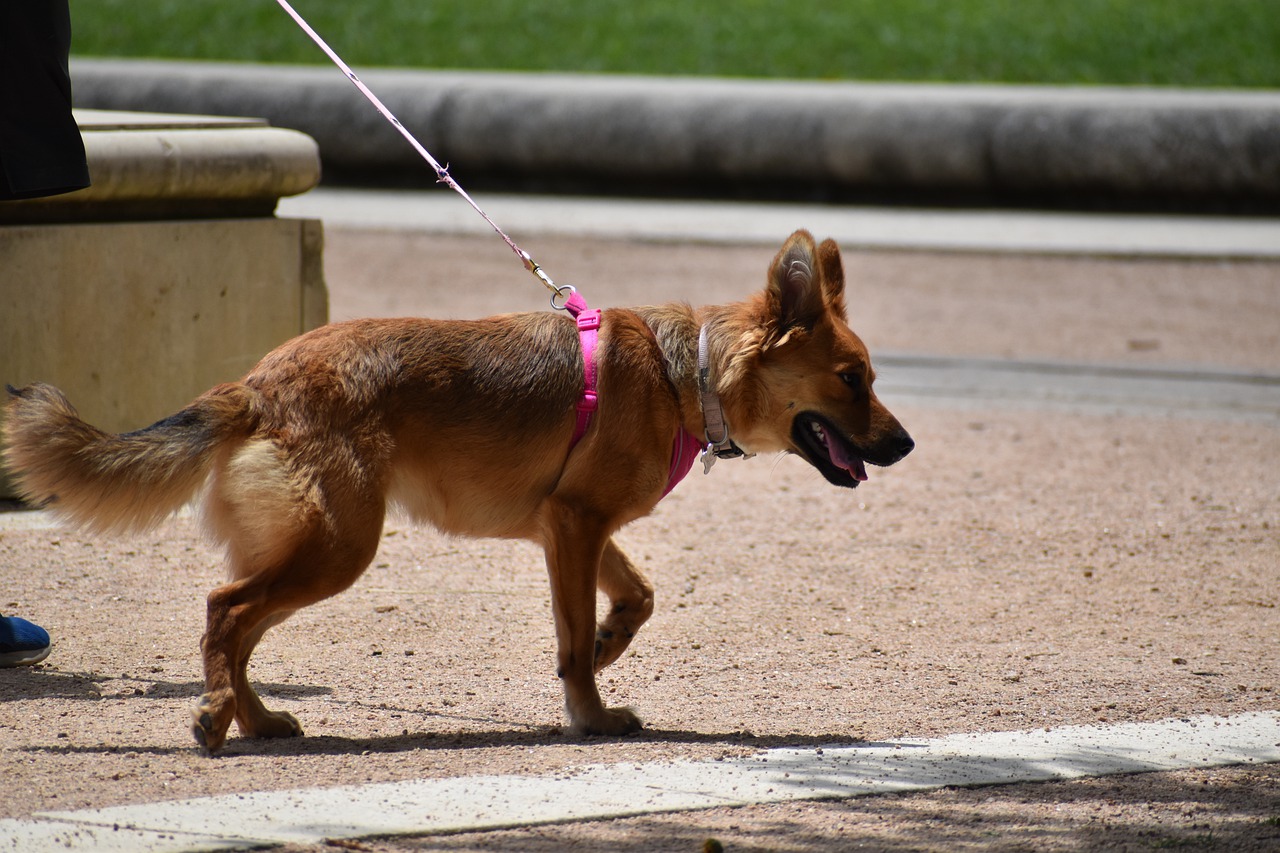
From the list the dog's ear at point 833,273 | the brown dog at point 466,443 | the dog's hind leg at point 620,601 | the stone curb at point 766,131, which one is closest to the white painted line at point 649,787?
the brown dog at point 466,443

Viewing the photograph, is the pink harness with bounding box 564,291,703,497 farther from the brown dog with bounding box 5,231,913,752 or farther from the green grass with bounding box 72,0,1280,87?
the green grass with bounding box 72,0,1280,87

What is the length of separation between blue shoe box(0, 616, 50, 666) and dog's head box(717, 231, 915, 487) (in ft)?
7.59

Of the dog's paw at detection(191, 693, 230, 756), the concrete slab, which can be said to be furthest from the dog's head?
the concrete slab

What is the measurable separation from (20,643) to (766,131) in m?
14.9

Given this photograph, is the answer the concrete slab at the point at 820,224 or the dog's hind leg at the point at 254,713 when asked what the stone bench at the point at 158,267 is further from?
the concrete slab at the point at 820,224

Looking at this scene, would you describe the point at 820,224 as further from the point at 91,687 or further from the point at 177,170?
the point at 91,687

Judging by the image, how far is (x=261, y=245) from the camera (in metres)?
7.57

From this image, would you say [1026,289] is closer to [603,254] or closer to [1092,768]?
[603,254]

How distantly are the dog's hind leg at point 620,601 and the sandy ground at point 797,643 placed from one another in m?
0.19

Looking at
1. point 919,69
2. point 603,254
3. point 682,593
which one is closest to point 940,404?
point 682,593

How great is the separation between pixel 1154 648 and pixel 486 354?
2648 mm

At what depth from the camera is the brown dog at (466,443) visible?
171 inches

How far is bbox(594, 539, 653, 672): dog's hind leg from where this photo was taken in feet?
16.6

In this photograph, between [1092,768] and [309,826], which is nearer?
[309,826]
